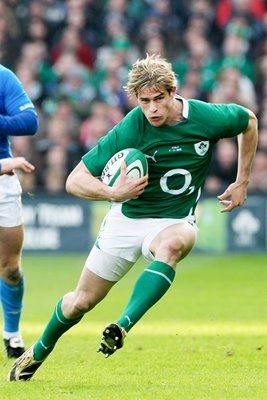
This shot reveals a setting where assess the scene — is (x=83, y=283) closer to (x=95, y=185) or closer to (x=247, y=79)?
(x=95, y=185)

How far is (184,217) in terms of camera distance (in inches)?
292

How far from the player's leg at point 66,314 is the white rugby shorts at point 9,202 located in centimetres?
131

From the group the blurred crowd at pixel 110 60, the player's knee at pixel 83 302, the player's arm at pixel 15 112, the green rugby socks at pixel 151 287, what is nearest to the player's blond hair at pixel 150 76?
the green rugby socks at pixel 151 287

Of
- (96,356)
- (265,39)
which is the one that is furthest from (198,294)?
(265,39)

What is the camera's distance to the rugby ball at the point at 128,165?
7.04m

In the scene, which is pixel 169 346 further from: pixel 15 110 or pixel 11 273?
pixel 15 110

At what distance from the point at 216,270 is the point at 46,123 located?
439 cm

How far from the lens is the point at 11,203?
28.0 ft

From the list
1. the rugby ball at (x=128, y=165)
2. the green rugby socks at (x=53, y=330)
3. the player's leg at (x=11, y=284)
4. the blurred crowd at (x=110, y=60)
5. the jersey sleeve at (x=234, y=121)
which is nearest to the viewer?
the rugby ball at (x=128, y=165)

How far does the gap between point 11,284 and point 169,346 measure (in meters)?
1.42

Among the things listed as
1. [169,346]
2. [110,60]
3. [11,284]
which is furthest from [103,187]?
[110,60]

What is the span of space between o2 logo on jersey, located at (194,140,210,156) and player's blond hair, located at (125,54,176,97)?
18.7 inches

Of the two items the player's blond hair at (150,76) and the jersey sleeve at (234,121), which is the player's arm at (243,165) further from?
the player's blond hair at (150,76)

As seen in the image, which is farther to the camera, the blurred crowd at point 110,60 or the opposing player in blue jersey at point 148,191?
the blurred crowd at point 110,60
